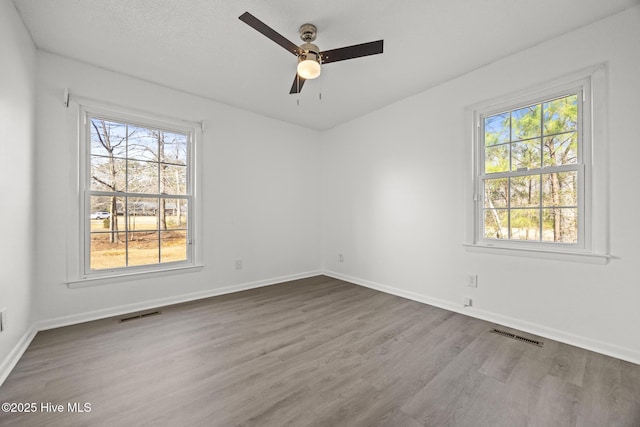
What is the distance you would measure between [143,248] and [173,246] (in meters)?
0.33

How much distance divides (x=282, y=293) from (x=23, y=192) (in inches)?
111

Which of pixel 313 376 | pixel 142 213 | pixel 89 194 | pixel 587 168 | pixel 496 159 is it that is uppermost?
pixel 496 159

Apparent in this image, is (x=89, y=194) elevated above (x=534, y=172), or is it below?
below

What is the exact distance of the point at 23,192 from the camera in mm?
2225

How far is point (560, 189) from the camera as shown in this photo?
2438 mm

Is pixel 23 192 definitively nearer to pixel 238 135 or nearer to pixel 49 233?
pixel 49 233

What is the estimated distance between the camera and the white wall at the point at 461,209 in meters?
2.07

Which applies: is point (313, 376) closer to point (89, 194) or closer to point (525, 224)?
point (525, 224)

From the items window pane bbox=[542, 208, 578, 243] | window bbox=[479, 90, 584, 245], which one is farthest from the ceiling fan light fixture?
window pane bbox=[542, 208, 578, 243]

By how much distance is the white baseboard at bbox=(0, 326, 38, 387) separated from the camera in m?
1.82

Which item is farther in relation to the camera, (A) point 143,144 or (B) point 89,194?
(A) point 143,144

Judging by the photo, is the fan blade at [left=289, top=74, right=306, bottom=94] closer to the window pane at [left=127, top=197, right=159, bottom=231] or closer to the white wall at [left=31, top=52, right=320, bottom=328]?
the white wall at [left=31, top=52, right=320, bottom=328]

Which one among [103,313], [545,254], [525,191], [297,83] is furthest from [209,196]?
[545,254]

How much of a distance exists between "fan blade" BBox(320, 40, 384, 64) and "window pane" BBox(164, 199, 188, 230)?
2542 mm
